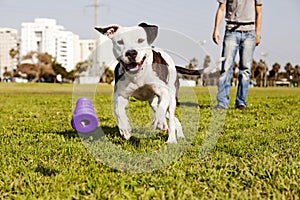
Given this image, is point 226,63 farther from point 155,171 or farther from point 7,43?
point 7,43

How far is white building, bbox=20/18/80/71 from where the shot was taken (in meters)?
173

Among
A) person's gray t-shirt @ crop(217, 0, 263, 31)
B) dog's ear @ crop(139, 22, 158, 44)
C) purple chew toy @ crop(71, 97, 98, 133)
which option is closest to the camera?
dog's ear @ crop(139, 22, 158, 44)

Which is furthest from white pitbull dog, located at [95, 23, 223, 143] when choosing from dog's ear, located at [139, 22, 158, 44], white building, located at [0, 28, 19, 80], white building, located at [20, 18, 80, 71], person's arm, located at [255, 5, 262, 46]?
white building, located at [20, 18, 80, 71]

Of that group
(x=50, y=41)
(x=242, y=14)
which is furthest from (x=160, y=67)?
(x=50, y=41)

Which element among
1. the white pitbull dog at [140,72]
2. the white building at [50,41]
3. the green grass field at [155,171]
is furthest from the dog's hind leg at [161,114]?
the white building at [50,41]

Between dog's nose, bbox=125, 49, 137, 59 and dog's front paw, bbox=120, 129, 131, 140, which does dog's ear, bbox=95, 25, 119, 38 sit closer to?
dog's nose, bbox=125, 49, 137, 59

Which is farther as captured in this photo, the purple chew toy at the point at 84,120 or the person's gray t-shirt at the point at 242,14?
the person's gray t-shirt at the point at 242,14

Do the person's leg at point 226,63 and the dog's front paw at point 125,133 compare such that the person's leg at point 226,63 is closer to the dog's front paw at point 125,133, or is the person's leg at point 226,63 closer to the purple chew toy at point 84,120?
the purple chew toy at point 84,120

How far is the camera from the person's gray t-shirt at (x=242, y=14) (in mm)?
9148

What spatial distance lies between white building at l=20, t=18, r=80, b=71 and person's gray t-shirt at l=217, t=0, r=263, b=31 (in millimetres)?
163859

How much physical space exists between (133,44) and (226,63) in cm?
539

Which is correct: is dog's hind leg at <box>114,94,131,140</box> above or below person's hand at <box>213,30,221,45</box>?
below

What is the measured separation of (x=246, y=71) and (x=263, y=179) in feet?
21.7

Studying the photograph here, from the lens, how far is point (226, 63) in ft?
30.7
